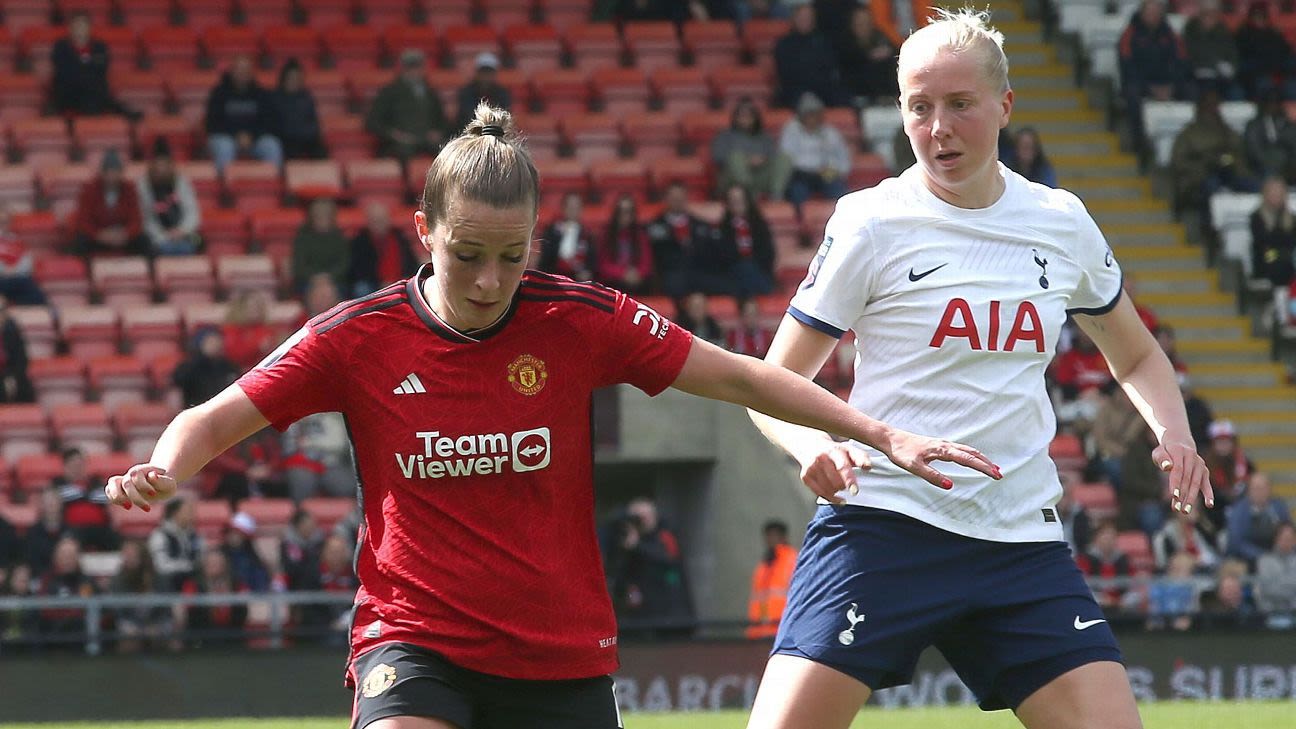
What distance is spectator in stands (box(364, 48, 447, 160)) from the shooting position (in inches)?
651

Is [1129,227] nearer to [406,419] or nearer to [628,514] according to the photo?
[628,514]

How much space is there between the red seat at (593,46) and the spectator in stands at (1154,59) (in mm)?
4946

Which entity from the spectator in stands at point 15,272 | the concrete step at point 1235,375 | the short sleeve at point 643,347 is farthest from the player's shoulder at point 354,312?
the concrete step at point 1235,375

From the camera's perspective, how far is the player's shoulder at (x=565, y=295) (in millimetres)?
4109

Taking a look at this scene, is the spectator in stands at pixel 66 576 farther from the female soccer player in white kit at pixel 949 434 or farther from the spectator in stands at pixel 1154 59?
Answer: the spectator in stands at pixel 1154 59

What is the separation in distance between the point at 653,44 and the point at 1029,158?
162 inches

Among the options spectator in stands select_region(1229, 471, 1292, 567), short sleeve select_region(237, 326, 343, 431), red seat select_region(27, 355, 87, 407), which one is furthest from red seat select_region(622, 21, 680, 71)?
short sleeve select_region(237, 326, 343, 431)

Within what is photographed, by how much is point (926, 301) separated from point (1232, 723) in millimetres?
5881

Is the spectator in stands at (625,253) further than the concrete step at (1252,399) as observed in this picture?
No

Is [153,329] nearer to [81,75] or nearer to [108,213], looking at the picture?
[108,213]

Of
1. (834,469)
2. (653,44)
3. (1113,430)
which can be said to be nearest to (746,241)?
(1113,430)

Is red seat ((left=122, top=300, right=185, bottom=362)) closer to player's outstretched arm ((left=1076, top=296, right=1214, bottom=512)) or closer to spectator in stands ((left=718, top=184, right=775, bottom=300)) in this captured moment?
spectator in stands ((left=718, top=184, right=775, bottom=300))

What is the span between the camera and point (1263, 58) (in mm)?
19656

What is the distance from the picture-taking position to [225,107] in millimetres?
16641
